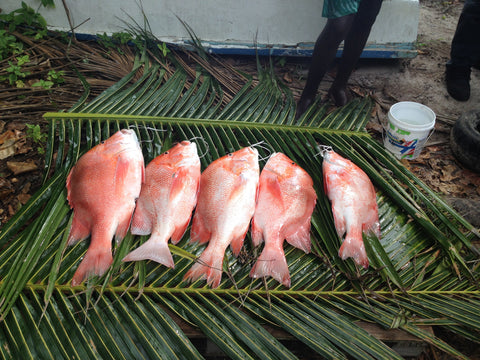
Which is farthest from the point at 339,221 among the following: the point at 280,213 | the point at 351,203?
the point at 280,213

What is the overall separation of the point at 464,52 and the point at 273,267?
3.78 meters

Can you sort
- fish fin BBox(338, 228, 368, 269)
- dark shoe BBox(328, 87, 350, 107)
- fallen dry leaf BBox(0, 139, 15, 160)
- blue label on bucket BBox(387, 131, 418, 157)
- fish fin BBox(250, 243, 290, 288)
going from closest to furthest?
fish fin BBox(250, 243, 290, 288) < fish fin BBox(338, 228, 368, 269) < fallen dry leaf BBox(0, 139, 15, 160) < blue label on bucket BBox(387, 131, 418, 157) < dark shoe BBox(328, 87, 350, 107)

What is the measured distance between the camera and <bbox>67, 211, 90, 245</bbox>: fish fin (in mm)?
2137

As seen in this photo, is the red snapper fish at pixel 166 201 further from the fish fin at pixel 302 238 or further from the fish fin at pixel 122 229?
the fish fin at pixel 302 238

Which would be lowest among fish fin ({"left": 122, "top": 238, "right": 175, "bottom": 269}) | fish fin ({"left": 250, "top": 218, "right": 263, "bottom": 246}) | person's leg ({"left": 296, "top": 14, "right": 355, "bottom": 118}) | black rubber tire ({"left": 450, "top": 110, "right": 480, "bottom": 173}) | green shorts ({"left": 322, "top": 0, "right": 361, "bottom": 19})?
black rubber tire ({"left": 450, "top": 110, "right": 480, "bottom": 173})

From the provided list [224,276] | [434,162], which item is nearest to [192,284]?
[224,276]

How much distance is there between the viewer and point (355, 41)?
3434 millimetres

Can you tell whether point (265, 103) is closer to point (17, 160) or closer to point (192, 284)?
point (192, 284)

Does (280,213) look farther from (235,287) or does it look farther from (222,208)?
(235,287)

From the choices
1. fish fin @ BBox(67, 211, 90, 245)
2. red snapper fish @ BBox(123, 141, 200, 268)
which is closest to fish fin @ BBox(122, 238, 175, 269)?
red snapper fish @ BBox(123, 141, 200, 268)

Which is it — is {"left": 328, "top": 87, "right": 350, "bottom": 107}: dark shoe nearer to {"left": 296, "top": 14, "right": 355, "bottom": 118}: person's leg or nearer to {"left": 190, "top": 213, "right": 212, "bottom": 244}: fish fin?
{"left": 296, "top": 14, "right": 355, "bottom": 118}: person's leg

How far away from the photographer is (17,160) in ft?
9.98

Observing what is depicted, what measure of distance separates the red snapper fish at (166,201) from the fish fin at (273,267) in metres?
0.49

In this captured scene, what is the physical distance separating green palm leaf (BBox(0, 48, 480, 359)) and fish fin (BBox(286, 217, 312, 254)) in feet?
0.20
